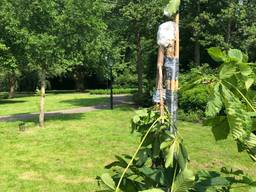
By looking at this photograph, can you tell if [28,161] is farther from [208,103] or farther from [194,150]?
[208,103]

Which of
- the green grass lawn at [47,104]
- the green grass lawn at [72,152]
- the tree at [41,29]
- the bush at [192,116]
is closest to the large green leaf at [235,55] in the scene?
the green grass lawn at [72,152]

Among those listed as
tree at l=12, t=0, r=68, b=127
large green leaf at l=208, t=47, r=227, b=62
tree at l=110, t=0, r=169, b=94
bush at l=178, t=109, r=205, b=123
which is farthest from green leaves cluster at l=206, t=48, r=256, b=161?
tree at l=110, t=0, r=169, b=94

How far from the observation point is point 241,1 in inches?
898

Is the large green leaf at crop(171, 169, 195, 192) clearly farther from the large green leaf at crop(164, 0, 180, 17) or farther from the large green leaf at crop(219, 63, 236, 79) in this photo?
the large green leaf at crop(164, 0, 180, 17)

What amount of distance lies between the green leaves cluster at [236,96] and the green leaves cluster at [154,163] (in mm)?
182

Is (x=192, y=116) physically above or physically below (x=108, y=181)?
below

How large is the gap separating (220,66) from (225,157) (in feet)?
34.7

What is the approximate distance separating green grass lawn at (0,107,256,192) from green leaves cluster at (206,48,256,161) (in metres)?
5.39

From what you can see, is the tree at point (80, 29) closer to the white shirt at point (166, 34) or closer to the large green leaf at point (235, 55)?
the white shirt at point (166, 34)

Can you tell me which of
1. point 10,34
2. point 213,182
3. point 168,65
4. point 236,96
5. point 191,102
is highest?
point 10,34

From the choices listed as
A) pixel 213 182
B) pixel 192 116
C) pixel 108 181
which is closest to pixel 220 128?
pixel 213 182

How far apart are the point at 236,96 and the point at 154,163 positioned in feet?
1.49

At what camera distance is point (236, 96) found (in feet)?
5.38

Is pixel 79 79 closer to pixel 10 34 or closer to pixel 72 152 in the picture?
pixel 10 34
